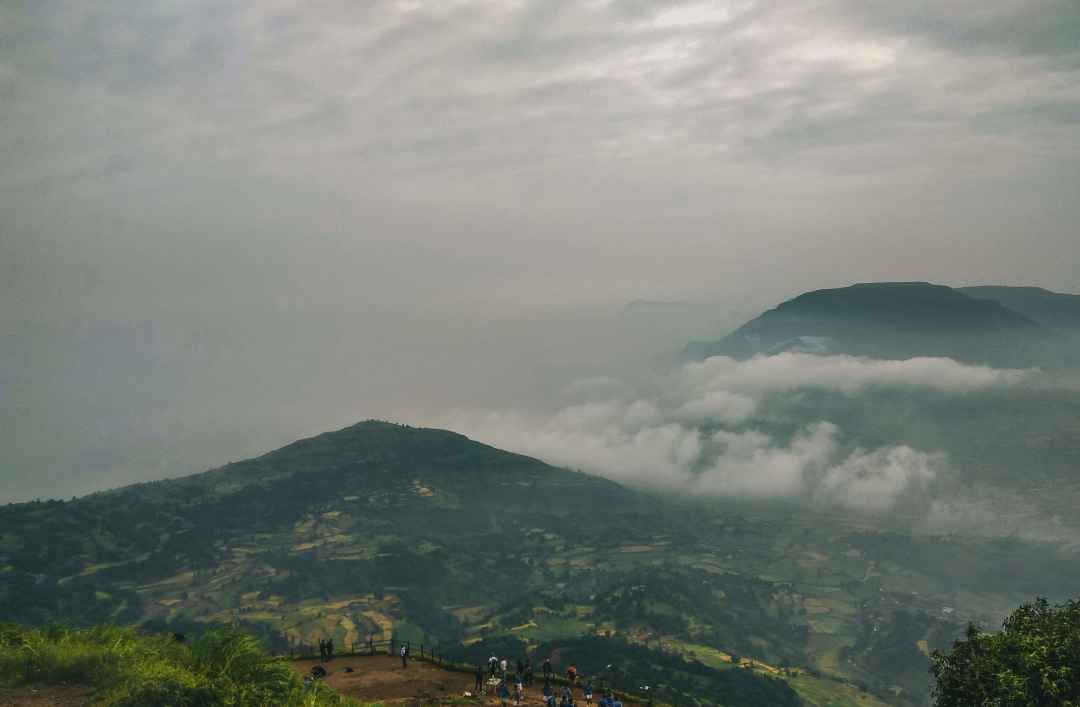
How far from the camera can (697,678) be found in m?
161

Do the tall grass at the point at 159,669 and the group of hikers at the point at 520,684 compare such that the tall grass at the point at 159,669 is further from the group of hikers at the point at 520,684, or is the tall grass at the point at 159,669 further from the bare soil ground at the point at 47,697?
the group of hikers at the point at 520,684

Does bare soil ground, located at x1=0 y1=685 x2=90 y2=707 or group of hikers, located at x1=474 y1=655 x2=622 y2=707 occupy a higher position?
bare soil ground, located at x1=0 y1=685 x2=90 y2=707

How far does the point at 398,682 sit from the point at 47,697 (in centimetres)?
2837

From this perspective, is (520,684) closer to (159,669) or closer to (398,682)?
(398,682)

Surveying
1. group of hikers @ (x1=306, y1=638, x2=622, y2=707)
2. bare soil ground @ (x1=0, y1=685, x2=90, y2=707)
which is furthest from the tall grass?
group of hikers @ (x1=306, y1=638, x2=622, y2=707)

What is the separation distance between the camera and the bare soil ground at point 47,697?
2966 centimetres

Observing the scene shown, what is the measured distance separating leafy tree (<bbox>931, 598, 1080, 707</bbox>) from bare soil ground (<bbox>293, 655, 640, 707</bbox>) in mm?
21843

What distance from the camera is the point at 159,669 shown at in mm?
30672

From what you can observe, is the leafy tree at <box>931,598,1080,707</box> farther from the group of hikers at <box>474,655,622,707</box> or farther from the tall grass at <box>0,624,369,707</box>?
the tall grass at <box>0,624,369,707</box>

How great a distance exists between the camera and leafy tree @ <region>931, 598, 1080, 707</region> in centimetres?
4122

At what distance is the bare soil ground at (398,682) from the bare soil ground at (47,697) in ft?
55.5

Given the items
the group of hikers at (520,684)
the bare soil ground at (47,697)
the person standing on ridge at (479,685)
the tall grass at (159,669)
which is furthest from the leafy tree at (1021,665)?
the bare soil ground at (47,697)

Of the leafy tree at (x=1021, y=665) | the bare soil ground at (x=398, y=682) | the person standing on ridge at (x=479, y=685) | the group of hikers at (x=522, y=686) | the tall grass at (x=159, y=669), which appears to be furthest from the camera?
the person standing on ridge at (x=479, y=685)

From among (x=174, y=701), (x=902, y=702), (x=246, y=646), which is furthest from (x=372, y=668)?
(x=902, y=702)
